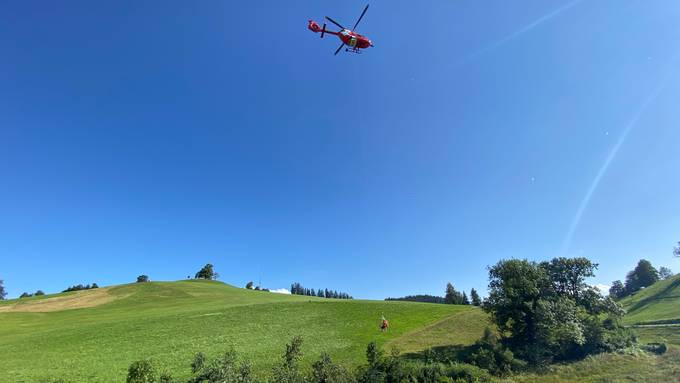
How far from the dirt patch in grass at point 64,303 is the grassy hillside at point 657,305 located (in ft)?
397

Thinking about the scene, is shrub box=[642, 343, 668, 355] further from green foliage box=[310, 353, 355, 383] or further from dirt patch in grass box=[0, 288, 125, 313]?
dirt patch in grass box=[0, 288, 125, 313]

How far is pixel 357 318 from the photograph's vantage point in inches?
2520

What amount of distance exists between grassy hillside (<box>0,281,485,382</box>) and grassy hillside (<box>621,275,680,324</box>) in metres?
32.0

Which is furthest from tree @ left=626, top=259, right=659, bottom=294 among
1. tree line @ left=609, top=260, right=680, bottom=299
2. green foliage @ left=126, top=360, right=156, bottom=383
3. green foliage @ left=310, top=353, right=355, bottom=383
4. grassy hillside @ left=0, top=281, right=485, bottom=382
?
green foliage @ left=126, top=360, right=156, bottom=383

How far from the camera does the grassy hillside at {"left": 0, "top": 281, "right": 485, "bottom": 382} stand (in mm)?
37094

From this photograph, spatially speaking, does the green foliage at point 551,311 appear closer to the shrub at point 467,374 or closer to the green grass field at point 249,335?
the green grass field at point 249,335

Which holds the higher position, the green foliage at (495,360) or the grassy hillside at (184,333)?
the grassy hillside at (184,333)

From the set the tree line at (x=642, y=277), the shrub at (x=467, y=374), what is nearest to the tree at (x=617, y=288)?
the tree line at (x=642, y=277)

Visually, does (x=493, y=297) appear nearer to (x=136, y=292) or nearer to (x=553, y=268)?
(x=553, y=268)

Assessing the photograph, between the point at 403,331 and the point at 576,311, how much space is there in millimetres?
23956

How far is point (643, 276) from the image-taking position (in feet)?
429

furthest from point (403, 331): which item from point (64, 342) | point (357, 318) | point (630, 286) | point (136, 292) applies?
point (630, 286)

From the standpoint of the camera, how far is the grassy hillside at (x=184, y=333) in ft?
122

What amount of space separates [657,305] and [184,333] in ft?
318
